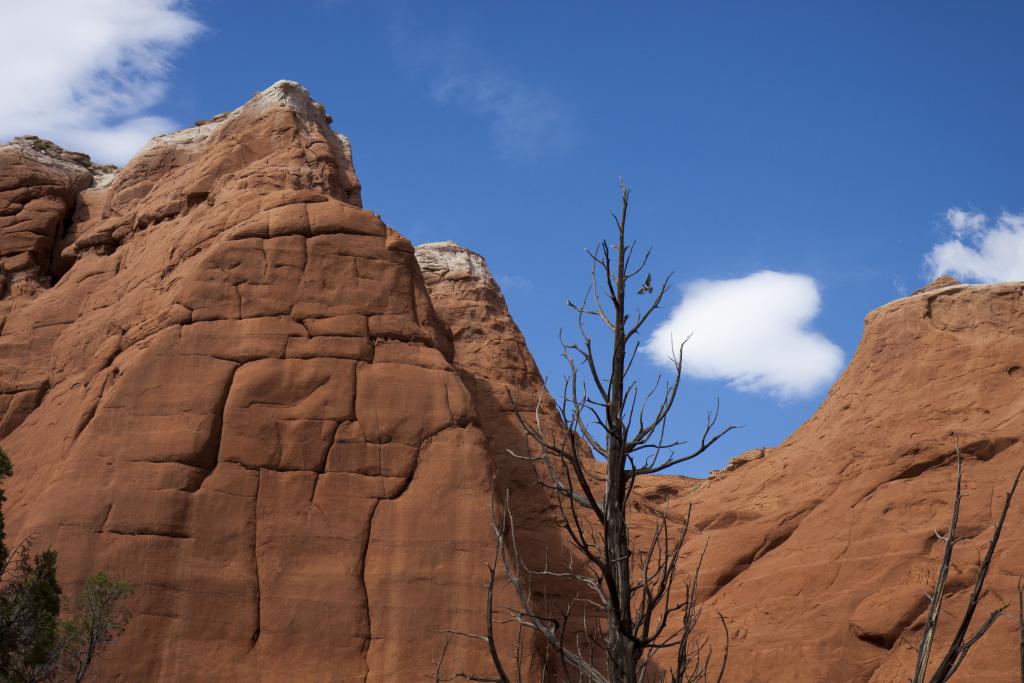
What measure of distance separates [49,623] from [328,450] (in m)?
6.55

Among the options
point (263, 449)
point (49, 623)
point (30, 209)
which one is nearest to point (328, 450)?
point (263, 449)

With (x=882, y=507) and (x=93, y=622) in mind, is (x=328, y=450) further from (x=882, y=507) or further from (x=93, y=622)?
(x=882, y=507)

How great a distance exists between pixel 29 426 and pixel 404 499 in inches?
419

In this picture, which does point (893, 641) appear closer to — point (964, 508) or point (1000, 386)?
point (964, 508)

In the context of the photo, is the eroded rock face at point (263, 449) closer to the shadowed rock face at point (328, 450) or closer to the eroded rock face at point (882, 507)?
the shadowed rock face at point (328, 450)

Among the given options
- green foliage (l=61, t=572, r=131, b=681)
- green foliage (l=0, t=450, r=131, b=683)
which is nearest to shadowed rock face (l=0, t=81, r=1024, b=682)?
green foliage (l=61, t=572, r=131, b=681)

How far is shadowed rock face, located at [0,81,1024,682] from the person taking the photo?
2120 centimetres

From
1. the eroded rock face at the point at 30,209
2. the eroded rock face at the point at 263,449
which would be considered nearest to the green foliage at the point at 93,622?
the eroded rock face at the point at 263,449

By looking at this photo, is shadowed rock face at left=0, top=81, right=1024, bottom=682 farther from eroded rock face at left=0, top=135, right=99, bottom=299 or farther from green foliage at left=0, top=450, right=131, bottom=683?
green foliage at left=0, top=450, right=131, bottom=683

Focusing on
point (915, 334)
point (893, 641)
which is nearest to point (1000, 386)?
point (915, 334)

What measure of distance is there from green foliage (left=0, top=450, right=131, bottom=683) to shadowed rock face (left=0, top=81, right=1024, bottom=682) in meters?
0.58

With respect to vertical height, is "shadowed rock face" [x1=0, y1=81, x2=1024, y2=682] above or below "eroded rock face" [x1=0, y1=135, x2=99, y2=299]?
below

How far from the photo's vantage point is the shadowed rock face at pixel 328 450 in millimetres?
21203

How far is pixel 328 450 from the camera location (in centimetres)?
2308
